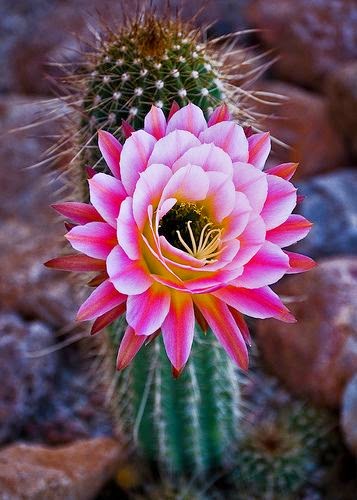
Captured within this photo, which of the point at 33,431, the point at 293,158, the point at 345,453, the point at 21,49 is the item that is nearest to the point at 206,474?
the point at 345,453

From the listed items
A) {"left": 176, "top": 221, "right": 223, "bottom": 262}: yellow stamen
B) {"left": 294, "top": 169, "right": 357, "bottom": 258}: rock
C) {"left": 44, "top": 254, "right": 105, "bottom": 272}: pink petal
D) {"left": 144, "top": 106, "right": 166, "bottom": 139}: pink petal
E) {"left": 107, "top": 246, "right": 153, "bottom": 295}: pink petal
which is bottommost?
{"left": 294, "top": 169, "right": 357, "bottom": 258}: rock

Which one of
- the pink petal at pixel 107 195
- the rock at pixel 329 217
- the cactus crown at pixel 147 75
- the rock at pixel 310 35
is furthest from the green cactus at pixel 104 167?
the rock at pixel 310 35

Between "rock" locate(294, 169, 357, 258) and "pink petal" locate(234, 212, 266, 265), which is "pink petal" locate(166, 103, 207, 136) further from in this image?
"rock" locate(294, 169, 357, 258)

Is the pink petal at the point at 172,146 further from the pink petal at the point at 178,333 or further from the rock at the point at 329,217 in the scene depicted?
the rock at the point at 329,217

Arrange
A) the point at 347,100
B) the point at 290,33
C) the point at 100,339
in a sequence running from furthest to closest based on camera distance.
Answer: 1. the point at 290,33
2. the point at 347,100
3. the point at 100,339

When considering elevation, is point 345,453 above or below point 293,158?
below

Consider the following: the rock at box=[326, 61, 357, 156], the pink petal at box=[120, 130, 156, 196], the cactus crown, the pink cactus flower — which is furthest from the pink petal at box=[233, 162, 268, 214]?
the rock at box=[326, 61, 357, 156]

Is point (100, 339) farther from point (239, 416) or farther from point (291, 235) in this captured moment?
point (291, 235)
